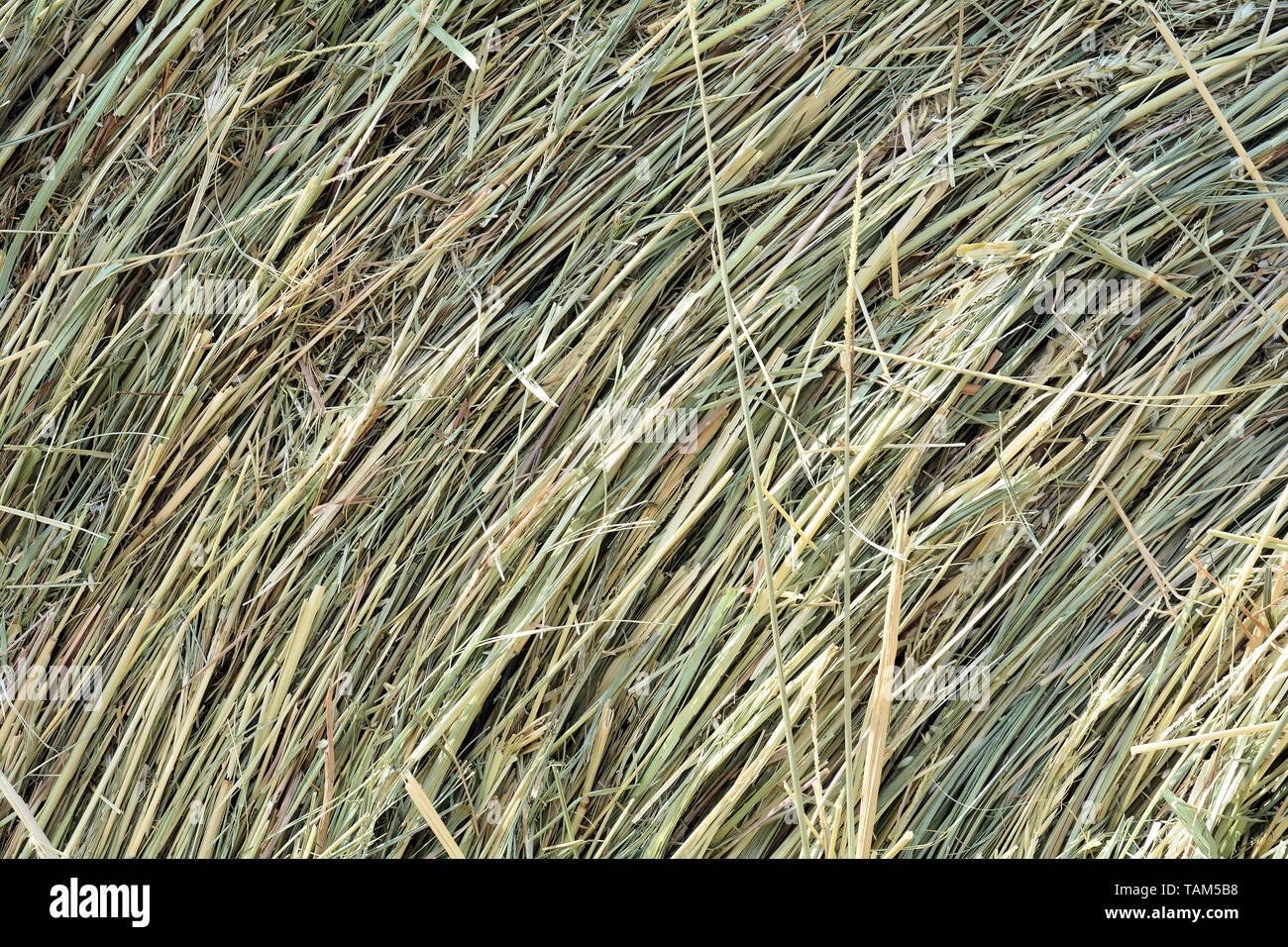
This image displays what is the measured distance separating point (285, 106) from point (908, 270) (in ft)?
2.96

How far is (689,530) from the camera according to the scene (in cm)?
120

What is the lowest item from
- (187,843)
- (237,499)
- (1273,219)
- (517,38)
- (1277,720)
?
(1277,720)

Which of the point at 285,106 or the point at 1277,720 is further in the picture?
the point at 285,106

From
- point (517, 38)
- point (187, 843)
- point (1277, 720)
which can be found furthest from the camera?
point (517, 38)

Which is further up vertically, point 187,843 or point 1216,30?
point 1216,30

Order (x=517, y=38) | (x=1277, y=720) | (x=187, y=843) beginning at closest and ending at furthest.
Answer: (x=1277, y=720), (x=187, y=843), (x=517, y=38)

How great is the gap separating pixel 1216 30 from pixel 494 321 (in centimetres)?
105

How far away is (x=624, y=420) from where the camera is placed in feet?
3.91

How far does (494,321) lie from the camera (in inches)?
48.9

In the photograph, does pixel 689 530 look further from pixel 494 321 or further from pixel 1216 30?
pixel 1216 30

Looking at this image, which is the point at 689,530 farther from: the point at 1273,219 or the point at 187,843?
the point at 1273,219

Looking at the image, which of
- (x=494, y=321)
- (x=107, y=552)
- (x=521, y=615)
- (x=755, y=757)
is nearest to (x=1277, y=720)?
(x=755, y=757)

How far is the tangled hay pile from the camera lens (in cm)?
114

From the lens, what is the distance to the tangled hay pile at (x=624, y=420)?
1.14m
